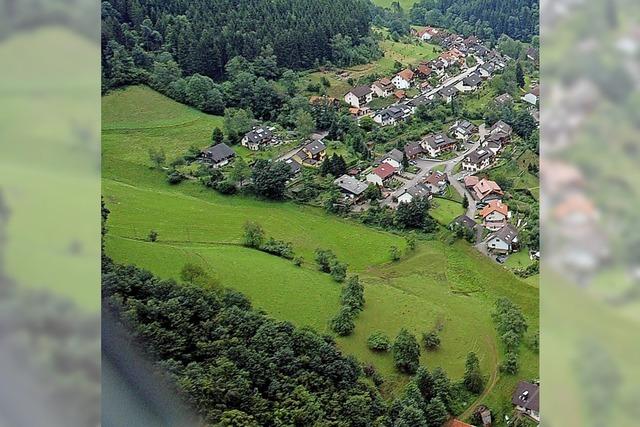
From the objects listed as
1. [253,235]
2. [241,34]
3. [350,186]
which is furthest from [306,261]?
[241,34]

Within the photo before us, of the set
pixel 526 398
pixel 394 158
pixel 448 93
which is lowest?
pixel 526 398

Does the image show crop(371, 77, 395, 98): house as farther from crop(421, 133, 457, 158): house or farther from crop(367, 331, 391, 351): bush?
crop(367, 331, 391, 351): bush

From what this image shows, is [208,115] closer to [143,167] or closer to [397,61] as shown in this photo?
[143,167]

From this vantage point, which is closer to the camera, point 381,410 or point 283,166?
point 381,410

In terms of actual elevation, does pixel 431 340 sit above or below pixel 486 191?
below

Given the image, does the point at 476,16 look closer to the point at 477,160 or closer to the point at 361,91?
the point at 361,91
